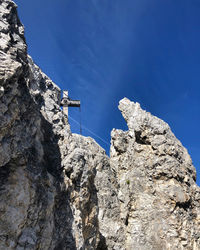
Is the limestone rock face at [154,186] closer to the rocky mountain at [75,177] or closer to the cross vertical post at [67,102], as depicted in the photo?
the rocky mountain at [75,177]

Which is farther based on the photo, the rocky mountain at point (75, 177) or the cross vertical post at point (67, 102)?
the cross vertical post at point (67, 102)

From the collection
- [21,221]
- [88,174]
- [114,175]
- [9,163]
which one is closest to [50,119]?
[88,174]

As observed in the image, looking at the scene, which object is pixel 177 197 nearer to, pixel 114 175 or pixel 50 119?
pixel 114 175

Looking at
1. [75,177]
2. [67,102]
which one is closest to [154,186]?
[67,102]

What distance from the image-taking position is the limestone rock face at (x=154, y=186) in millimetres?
22391

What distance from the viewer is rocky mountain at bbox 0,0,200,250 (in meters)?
8.84

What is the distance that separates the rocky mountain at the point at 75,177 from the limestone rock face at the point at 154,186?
9cm

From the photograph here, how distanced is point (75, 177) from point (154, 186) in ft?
46.4

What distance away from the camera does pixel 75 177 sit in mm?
13469

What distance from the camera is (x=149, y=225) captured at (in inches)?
907

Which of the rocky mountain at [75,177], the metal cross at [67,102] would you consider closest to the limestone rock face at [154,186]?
the rocky mountain at [75,177]

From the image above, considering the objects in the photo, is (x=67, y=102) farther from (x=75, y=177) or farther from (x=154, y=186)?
(x=75, y=177)

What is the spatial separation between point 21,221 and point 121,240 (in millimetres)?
15962

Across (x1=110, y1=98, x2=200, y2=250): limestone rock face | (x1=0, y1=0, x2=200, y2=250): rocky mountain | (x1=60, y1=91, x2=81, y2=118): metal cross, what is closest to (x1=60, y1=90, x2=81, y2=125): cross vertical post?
(x1=60, y1=91, x2=81, y2=118): metal cross
